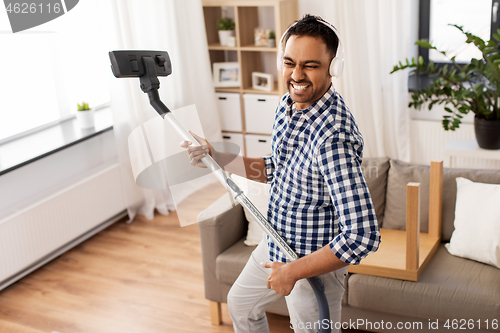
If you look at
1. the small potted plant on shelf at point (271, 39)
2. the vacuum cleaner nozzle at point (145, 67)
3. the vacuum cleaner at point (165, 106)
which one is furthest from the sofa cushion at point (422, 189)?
the small potted plant on shelf at point (271, 39)

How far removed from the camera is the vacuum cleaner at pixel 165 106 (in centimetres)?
116

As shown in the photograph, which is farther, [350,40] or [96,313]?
[350,40]

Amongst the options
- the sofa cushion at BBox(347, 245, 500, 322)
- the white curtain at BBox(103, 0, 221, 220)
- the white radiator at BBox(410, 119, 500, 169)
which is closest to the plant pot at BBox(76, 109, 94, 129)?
the white curtain at BBox(103, 0, 221, 220)

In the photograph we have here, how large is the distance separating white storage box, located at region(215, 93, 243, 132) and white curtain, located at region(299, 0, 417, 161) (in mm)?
795

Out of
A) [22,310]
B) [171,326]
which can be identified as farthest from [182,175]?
[22,310]

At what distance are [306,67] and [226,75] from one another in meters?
2.86

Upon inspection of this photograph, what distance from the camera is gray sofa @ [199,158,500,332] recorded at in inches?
73.3

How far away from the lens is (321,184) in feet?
4.06

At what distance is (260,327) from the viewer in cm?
153

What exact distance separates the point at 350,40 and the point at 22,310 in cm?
260

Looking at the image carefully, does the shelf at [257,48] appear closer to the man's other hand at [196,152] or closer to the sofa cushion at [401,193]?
the sofa cushion at [401,193]

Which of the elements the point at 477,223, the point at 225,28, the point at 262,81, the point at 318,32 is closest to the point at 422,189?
the point at 477,223

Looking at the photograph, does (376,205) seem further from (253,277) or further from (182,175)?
(182,175)

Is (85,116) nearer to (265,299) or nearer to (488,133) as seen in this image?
(265,299)
